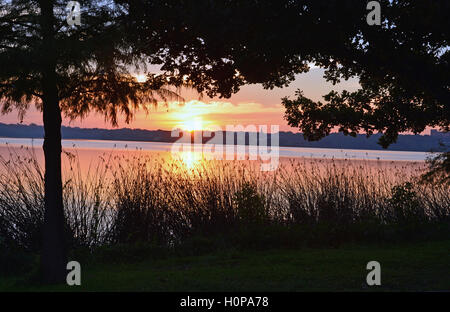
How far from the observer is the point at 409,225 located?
361 inches

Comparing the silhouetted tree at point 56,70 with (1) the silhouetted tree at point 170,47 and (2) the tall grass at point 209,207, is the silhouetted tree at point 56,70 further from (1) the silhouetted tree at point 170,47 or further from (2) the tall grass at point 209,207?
(2) the tall grass at point 209,207

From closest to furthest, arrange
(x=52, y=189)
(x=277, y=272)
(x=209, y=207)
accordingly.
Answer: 1. (x=52, y=189)
2. (x=277, y=272)
3. (x=209, y=207)

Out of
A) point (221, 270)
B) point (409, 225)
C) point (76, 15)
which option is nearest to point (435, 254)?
point (409, 225)

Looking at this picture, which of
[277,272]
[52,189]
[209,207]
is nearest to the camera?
[52,189]

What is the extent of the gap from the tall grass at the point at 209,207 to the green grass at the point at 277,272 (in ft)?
3.21

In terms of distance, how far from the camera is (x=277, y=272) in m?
6.44

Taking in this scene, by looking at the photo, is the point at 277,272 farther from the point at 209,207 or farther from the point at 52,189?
the point at 209,207

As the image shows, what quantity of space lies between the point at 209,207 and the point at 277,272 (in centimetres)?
324

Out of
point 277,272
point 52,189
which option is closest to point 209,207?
point 277,272

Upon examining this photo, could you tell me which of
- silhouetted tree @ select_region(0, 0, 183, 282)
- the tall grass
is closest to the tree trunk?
silhouetted tree @ select_region(0, 0, 183, 282)

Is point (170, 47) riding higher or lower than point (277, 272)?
Answer: higher
